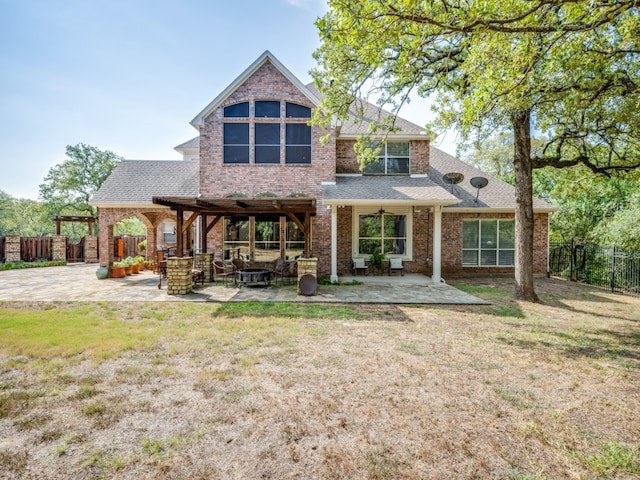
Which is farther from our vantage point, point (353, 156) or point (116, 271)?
point (353, 156)

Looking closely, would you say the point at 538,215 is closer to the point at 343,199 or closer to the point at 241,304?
the point at 343,199

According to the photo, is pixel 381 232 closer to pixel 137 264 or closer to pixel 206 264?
pixel 206 264

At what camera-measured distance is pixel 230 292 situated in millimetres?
10250

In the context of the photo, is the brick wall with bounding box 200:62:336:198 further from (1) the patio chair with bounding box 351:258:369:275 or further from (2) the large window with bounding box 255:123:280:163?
(1) the patio chair with bounding box 351:258:369:275

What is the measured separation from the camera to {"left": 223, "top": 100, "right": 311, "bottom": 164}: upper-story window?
1288 centimetres

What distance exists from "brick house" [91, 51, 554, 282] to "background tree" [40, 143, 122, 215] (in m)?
22.8

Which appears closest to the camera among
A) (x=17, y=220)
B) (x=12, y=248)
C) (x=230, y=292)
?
(x=230, y=292)

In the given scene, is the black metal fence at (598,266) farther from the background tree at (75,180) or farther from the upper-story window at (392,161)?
the background tree at (75,180)

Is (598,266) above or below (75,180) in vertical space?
below

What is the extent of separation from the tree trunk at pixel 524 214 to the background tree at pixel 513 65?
0.03 m

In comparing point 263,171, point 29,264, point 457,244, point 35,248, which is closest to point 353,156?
point 263,171

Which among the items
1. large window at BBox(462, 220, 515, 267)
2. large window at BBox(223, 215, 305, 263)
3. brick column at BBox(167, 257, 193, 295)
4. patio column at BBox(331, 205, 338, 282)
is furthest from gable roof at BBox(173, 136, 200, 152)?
large window at BBox(462, 220, 515, 267)

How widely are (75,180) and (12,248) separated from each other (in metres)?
16.7

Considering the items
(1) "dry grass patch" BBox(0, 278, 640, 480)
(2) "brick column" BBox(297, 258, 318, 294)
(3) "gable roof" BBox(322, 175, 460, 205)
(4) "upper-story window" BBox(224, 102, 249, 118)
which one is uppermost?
(4) "upper-story window" BBox(224, 102, 249, 118)
